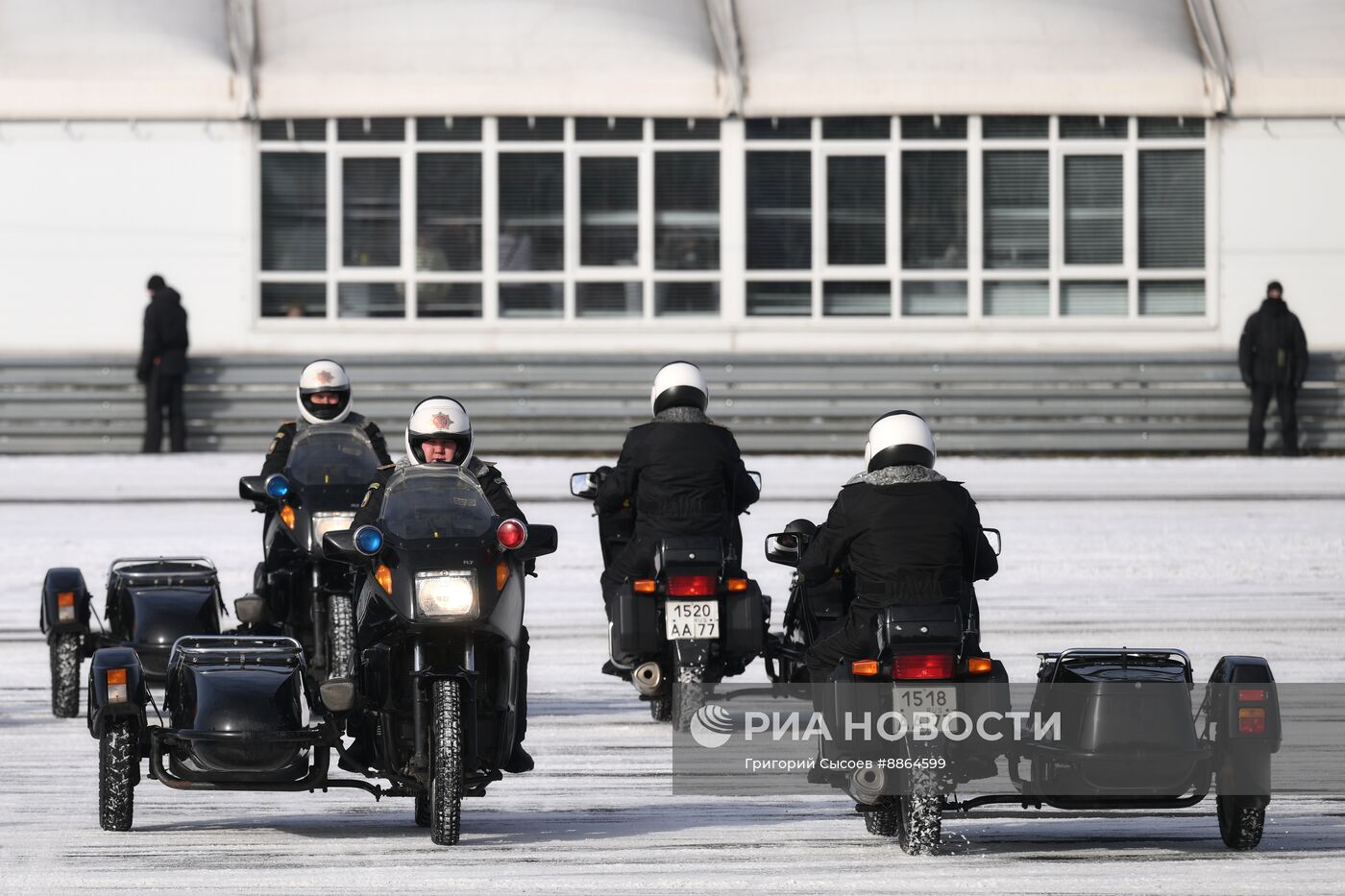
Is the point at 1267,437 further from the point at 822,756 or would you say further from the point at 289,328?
the point at 822,756

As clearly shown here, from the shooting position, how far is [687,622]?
10.9 metres

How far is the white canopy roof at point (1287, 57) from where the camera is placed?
27.9 meters

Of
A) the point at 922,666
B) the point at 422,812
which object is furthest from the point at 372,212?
the point at 922,666

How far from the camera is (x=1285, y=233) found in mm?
28188

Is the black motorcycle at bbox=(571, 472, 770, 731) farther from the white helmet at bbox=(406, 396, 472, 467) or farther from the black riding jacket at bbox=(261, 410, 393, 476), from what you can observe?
the white helmet at bbox=(406, 396, 472, 467)

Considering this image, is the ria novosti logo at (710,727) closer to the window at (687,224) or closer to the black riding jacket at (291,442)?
the black riding jacket at (291,442)

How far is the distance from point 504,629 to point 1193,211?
70.5 feet

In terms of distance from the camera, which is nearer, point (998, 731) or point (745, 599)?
point (998, 731)

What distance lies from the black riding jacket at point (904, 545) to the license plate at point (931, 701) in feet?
1.26

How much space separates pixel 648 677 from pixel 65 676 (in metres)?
2.81

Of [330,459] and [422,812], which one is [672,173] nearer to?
[330,459]

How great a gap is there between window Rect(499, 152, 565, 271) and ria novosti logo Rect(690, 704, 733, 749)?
56.6ft

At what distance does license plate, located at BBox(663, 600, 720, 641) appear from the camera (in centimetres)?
1088

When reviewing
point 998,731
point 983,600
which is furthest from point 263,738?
point 983,600
